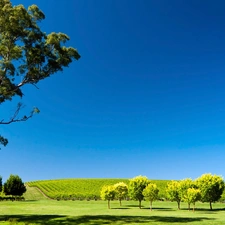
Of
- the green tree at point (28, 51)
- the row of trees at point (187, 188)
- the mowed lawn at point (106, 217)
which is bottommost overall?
the mowed lawn at point (106, 217)

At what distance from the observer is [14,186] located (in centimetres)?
9588

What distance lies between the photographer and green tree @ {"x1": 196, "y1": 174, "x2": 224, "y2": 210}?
61.3 meters

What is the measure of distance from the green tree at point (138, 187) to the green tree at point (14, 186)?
47607mm

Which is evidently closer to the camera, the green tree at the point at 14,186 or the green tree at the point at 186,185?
the green tree at the point at 186,185

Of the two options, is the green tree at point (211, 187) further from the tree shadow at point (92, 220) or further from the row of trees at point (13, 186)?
the row of trees at point (13, 186)

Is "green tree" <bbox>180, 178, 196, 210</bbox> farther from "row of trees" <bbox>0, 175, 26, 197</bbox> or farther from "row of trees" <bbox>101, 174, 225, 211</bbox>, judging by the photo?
"row of trees" <bbox>0, 175, 26, 197</bbox>

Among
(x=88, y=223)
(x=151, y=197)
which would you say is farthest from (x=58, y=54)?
(x=151, y=197)

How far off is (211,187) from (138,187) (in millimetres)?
15187

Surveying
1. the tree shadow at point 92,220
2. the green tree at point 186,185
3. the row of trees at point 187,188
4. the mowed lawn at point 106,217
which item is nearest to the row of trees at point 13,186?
the row of trees at point 187,188

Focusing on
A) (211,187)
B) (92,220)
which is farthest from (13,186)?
(92,220)

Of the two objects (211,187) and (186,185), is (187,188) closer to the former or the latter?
(186,185)

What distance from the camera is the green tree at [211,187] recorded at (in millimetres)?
61300

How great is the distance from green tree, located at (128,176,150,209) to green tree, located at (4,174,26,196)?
4761 centimetres

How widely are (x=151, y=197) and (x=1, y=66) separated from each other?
1364 inches
